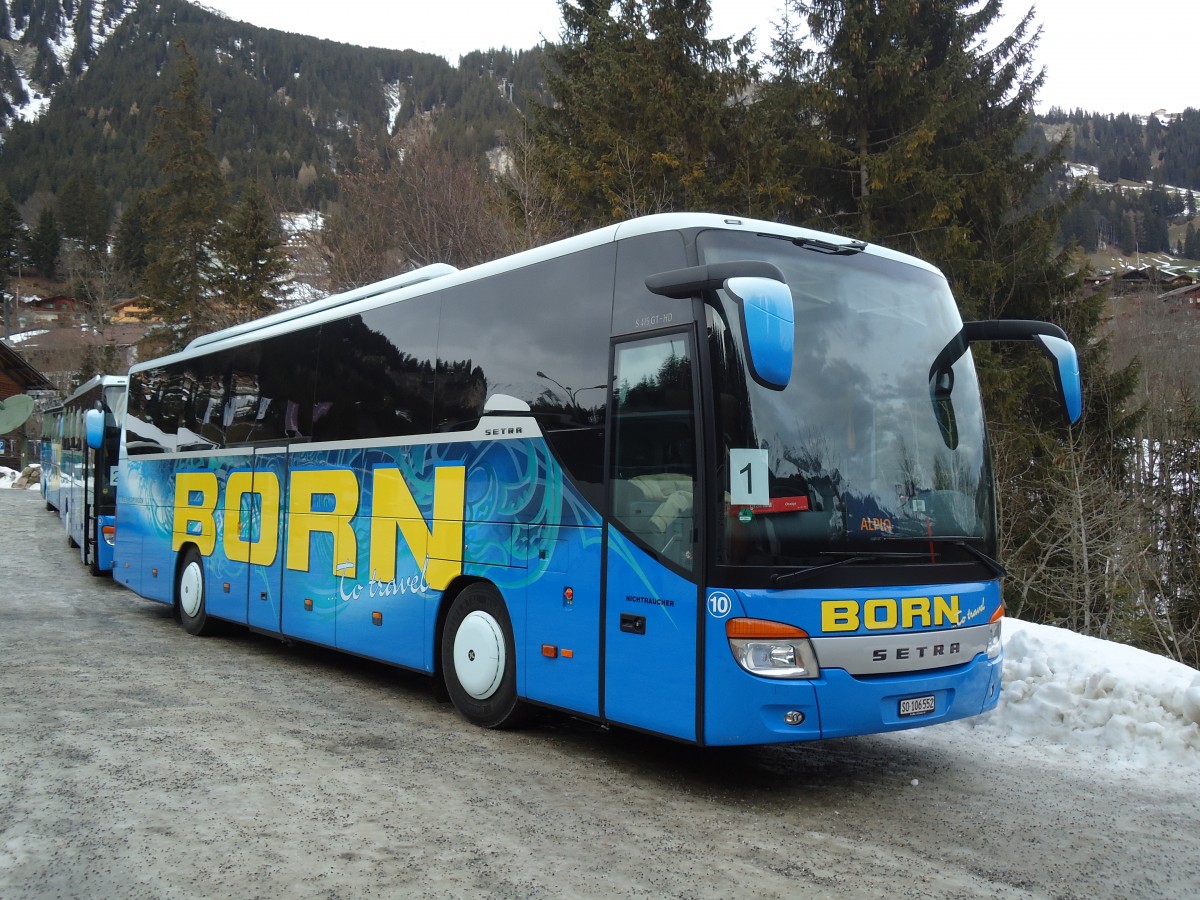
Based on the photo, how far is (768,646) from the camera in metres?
5.65

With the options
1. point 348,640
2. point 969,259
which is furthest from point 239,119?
point 348,640

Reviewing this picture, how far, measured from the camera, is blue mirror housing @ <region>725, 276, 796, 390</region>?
4.97 m

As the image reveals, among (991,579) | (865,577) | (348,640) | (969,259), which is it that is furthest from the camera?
(969,259)

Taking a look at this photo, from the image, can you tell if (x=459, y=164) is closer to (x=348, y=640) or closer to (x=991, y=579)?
(x=348, y=640)

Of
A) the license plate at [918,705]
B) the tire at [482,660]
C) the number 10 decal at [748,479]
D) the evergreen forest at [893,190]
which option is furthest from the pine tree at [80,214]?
the license plate at [918,705]

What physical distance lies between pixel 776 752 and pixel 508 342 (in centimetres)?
352

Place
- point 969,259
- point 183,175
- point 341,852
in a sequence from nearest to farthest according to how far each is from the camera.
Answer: point 341,852, point 969,259, point 183,175

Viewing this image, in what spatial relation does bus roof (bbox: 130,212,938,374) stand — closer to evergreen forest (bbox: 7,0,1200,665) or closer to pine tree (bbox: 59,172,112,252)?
evergreen forest (bbox: 7,0,1200,665)

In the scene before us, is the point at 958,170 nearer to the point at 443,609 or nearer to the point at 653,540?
the point at 443,609

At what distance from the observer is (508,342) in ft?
24.7

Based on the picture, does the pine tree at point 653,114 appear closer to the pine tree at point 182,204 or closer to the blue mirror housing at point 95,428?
the blue mirror housing at point 95,428

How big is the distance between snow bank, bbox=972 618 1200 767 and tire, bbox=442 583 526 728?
3587 millimetres

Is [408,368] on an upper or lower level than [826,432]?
upper

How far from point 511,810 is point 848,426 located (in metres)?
2.88
